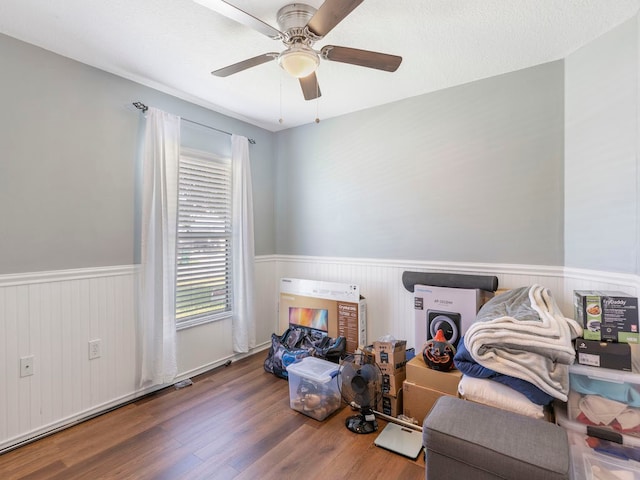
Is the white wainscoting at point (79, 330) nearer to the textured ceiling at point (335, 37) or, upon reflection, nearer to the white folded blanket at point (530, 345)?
the white folded blanket at point (530, 345)

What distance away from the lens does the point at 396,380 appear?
2.23m

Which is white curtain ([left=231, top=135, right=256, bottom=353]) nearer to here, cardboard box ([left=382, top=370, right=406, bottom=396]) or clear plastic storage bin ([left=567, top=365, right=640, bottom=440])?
cardboard box ([left=382, top=370, right=406, bottom=396])

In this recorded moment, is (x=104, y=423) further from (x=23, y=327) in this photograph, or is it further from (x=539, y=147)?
(x=539, y=147)

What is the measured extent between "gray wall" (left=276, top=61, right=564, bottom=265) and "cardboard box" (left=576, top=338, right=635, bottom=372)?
82 centimetres

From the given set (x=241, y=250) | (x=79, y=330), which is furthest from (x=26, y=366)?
(x=241, y=250)

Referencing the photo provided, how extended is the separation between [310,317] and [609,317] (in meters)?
2.30

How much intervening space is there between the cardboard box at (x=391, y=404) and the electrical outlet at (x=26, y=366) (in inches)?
91.3

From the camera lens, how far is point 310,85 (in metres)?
2.03

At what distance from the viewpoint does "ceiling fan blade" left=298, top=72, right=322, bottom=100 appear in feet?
6.41

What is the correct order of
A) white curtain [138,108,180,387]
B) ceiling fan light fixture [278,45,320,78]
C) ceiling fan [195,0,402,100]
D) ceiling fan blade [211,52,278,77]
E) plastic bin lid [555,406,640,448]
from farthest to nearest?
1. white curtain [138,108,180,387]
2. ceiling fan blade [211,52,278,77]
3. ceiling fan light fixture [278,45,320,78]
4. ceiling fan [195,0,402,100]
5. plastic bin lid [555,406,640,448]

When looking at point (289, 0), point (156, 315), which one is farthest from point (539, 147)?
point (156, 315)

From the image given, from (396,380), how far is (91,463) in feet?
6.34

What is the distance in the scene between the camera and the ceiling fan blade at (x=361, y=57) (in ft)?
5.55

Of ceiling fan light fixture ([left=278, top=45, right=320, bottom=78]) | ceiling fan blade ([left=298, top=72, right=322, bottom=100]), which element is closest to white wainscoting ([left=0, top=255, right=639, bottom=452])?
ceiling fan blade ([left=298, top=72, right=322, bottom=100])
